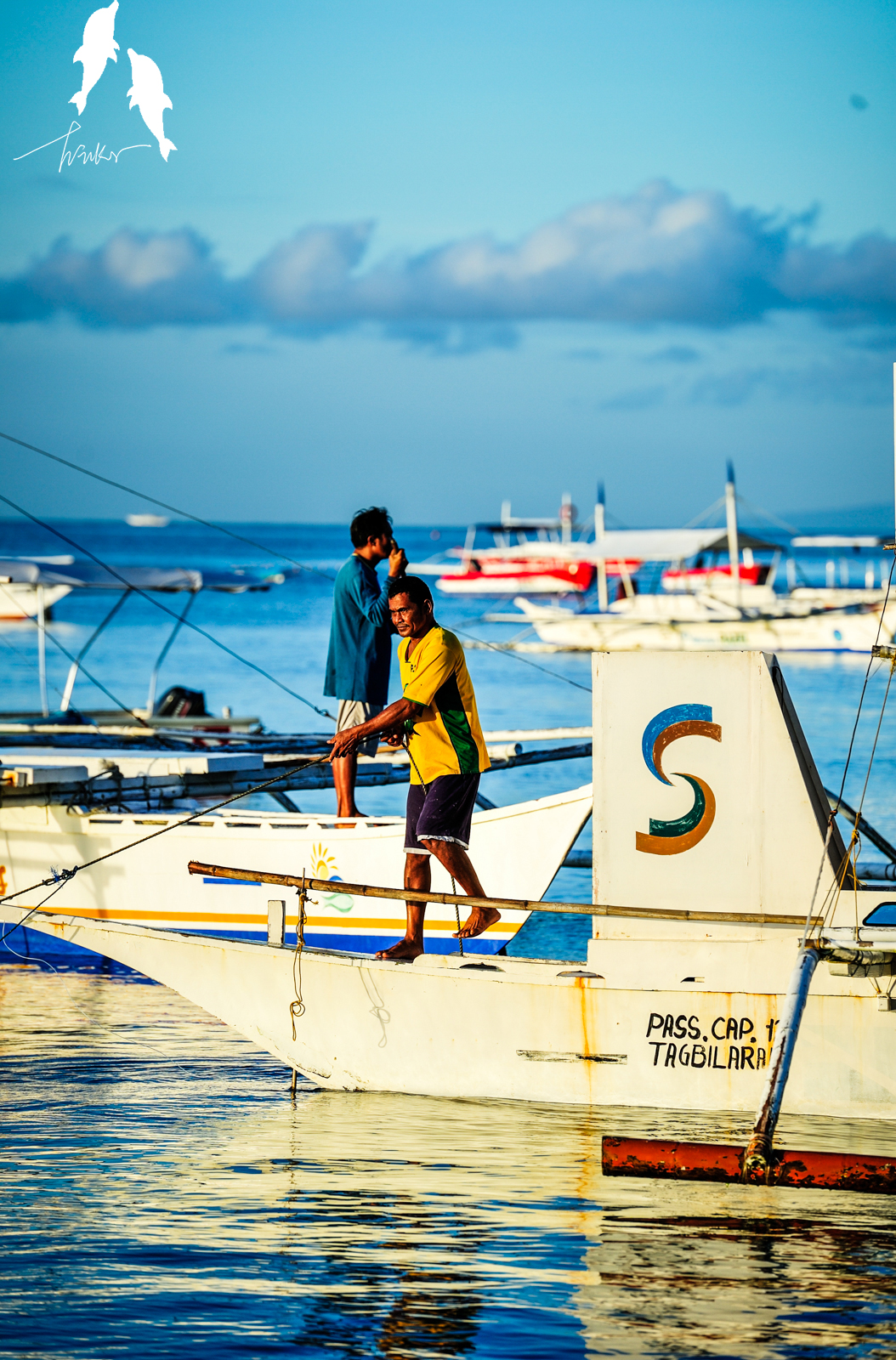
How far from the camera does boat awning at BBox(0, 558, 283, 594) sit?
55.6ft

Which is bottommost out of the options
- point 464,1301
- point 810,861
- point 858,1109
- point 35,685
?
point 464,1301

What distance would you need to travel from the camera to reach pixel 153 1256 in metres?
5.50

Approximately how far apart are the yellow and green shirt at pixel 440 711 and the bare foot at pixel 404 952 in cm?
78

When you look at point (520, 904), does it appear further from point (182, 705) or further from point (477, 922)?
point (182, 705)

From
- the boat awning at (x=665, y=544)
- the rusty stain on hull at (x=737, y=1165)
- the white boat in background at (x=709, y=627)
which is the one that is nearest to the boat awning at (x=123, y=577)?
the rusty stain on hull at (x=737, y=1165)

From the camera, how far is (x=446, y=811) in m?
7.12

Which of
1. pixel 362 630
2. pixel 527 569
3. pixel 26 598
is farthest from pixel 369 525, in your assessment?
pixel 527 569

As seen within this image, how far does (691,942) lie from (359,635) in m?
3.52

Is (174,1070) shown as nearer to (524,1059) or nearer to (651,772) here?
(524,1059)

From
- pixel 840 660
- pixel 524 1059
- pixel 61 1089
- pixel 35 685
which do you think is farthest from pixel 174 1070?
pixel 840 660

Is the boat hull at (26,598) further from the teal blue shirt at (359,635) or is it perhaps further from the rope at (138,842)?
the teal blue shirt at (359,635)

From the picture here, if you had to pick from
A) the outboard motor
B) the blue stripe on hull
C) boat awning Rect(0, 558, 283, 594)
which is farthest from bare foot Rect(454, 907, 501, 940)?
the outboard motor

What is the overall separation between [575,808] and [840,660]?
3465cm

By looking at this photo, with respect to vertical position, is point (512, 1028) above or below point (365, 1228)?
above
